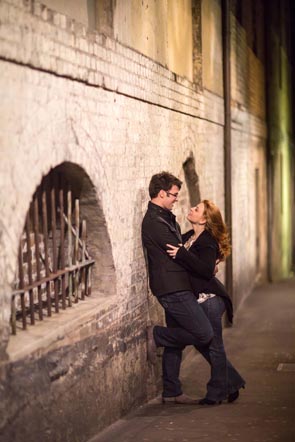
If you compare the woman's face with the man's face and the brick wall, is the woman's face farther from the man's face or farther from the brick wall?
the brick wall

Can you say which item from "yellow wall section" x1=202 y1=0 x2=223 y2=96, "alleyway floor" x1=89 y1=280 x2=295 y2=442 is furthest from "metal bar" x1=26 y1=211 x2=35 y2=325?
"yellow wall section" x1=202 y1=0 x2=223 y2=96

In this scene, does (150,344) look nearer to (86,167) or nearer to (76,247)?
(76,247)

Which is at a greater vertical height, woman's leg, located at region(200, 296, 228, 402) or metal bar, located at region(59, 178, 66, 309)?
metal bar, located at region(59, 178, 66, 309)

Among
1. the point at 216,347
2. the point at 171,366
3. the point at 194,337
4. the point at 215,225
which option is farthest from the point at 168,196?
the point at 171,366

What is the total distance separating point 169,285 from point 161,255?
0.82ft

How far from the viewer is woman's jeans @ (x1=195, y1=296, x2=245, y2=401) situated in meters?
7.19

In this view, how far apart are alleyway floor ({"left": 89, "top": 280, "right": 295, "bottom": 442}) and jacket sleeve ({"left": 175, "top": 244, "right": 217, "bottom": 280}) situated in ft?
3.71

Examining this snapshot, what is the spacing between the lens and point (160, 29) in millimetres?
8695

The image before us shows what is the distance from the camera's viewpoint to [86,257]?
666cm

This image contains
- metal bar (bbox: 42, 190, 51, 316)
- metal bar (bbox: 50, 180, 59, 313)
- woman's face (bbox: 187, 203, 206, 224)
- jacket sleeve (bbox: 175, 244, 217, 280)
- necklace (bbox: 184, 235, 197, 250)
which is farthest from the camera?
necklace (bbox: 184, 235, 197, 250)

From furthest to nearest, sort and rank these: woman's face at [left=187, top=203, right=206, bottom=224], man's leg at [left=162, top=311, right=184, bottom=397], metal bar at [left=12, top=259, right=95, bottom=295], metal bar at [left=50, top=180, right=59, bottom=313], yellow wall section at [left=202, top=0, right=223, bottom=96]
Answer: yellow wall section at [left=202, top=0, right=223, bottom=96] < man's leg at [left=162, top=311, right=184, bottom=397] < woman's face at [left=187, top=203, right=206, bottom=224] < metal bar at [left=50, top=180, right=59, bottom=313] < metal bar at [left=12, top=259, right=95, bottom=295]

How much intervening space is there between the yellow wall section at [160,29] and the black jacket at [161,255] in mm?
1479

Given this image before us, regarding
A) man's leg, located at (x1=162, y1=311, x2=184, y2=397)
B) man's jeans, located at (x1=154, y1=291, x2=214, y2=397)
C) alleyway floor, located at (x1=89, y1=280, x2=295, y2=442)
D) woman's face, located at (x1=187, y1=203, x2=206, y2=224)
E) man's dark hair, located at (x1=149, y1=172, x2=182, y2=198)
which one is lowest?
alleyway floor, located at (x1=89, y1=280, x2=295, y2=442)

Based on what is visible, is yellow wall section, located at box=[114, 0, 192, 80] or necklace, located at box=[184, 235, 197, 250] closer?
yellow wall section, located at box=[114, 0, 192, 80]
